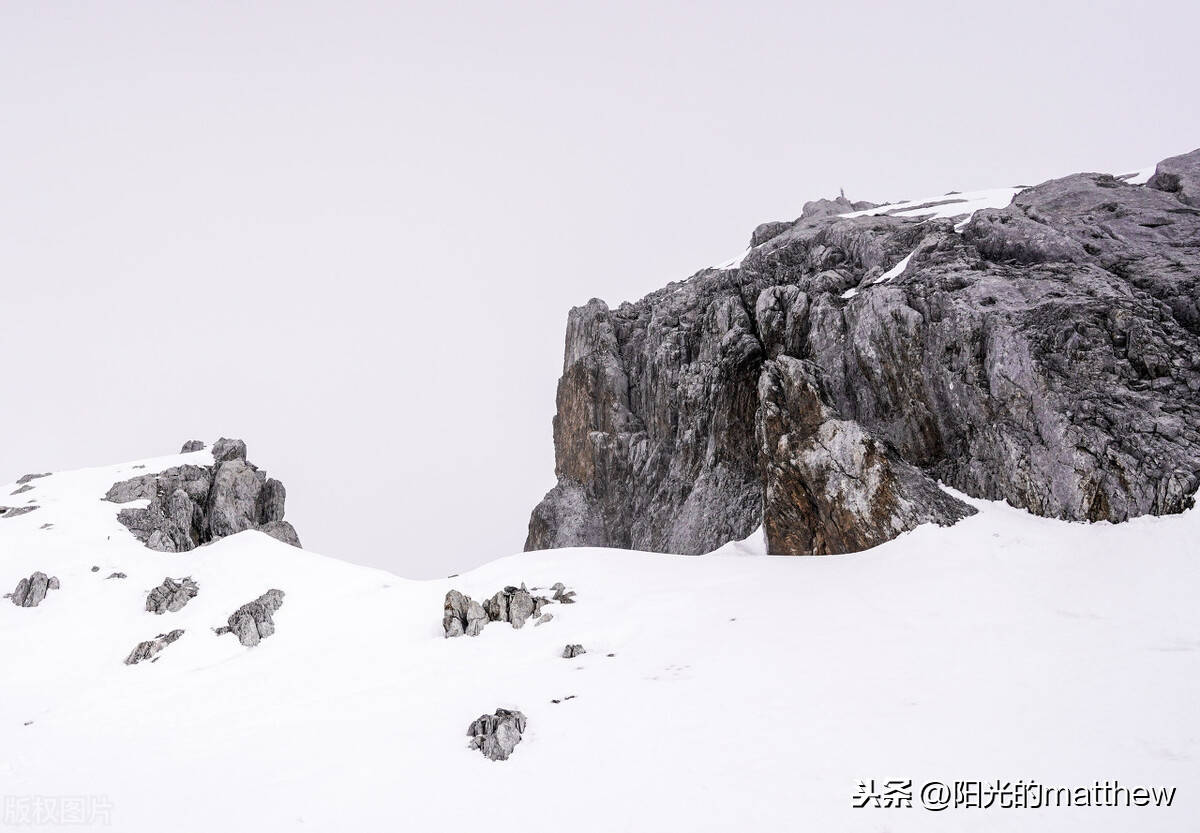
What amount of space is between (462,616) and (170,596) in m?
19.1

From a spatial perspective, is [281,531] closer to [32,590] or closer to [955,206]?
[32,590]

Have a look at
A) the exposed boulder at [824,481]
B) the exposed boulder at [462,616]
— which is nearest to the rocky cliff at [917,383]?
the exposed boulder at [824,481]

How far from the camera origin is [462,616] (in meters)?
26.1

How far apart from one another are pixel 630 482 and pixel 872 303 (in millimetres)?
22188

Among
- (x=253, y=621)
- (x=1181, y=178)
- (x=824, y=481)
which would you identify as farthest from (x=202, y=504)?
(x=1181, y=178)

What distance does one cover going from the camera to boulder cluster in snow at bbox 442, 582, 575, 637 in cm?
2531

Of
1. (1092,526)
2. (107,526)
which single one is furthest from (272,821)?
(107,526)

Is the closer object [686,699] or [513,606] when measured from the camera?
[686,699]

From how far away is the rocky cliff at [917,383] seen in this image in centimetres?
2247

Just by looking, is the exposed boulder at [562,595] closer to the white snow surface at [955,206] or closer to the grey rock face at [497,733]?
the grey rock face at [497,733]

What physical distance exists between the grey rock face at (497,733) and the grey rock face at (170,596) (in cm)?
2555

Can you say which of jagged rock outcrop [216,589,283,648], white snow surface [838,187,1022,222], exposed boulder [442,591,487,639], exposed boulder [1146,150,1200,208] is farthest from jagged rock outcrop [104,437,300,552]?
exposed boulder [1146,150,1200,208]

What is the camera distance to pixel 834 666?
16.1m

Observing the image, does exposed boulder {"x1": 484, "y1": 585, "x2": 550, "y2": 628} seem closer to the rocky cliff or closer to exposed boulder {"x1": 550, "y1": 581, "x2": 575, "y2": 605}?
exposed boulder {"x1": 550, "y1": 581, "x2": 575, "y2": 605}
